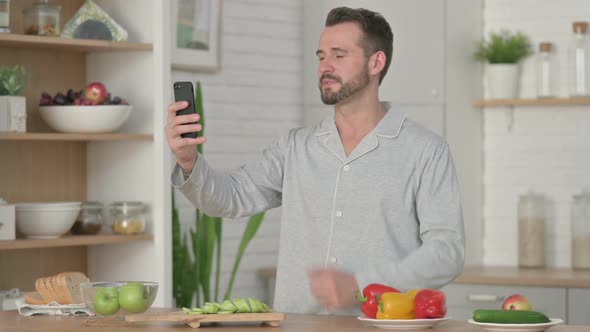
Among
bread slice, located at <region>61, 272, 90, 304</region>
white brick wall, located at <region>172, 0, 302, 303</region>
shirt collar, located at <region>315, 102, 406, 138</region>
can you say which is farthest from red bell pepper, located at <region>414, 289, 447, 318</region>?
white brick wall, located at <region>172, 0, 302, 303</region>

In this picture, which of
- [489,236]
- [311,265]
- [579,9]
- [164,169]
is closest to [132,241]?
[164,169]

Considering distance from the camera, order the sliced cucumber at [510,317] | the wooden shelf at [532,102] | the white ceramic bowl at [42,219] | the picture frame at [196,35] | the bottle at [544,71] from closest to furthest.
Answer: the sliced cucumber at [510,317]
the white ceramic bowl at [42,219]
the picture frame at [196,35]
the wooden shelf at [532,102]
the bottle at [544,71]

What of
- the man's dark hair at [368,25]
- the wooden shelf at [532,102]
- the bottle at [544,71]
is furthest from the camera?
the bottle at [544,71]

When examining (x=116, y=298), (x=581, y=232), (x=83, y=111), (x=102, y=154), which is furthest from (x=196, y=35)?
(x=116, y=298)

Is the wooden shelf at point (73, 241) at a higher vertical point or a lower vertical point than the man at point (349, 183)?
lower

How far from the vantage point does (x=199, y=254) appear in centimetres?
480

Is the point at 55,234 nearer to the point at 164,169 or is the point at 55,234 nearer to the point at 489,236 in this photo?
the point at 164,169

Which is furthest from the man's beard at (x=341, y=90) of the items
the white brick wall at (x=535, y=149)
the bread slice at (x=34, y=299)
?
the white brick wall at (x=535, y=149)

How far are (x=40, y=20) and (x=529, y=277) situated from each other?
2.29m

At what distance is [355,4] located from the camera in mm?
5316

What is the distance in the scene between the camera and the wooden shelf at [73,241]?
4090 mm

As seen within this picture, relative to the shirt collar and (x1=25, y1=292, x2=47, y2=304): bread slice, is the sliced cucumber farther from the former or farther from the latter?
(x1=25, y1=292, x2=47, y2=304): bread slice

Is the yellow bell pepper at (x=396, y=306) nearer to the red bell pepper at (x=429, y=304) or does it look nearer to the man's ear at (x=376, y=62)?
the red bell pepper at (x=429, y=304)

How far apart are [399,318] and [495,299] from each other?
2321mm
